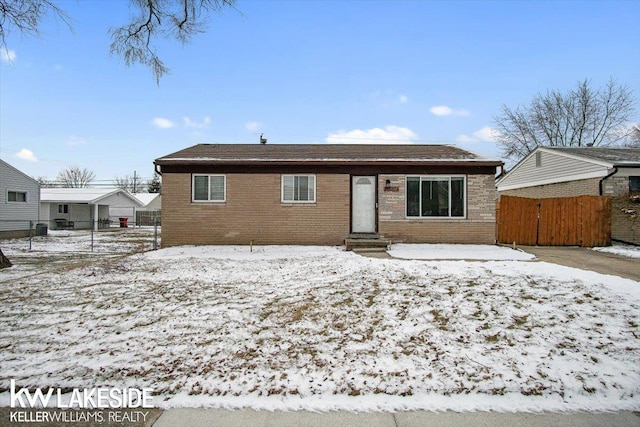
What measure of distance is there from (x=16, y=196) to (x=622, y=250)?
104ft

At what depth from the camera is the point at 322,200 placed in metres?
12.8

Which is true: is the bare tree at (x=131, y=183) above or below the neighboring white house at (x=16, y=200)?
above

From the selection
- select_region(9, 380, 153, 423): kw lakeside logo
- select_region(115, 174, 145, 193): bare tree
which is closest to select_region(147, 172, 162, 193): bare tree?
select_region(115, 174, 145, 193): bare tree

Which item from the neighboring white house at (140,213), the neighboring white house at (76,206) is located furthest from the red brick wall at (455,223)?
the neighboring white house at (140,213)

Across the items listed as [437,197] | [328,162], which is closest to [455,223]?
[437,197]

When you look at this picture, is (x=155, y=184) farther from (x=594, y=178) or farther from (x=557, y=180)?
(x=594, y=178)

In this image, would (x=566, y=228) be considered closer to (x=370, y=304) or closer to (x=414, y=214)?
(x=414, y=214)

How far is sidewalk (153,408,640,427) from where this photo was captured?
2.85 m

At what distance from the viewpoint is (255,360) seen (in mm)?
3824

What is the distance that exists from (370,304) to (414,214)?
7.83 m

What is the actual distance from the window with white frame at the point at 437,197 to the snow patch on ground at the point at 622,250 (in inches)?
192

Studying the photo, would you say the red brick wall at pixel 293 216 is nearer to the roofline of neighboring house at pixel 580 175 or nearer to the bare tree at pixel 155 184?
the roofline of neighboring house at pixel 580 175

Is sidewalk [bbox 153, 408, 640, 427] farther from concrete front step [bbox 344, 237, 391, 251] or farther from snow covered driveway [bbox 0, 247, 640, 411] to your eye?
concrete front step [bbox 344, 237, 391, 251]

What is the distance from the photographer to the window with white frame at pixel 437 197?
12695 mm
